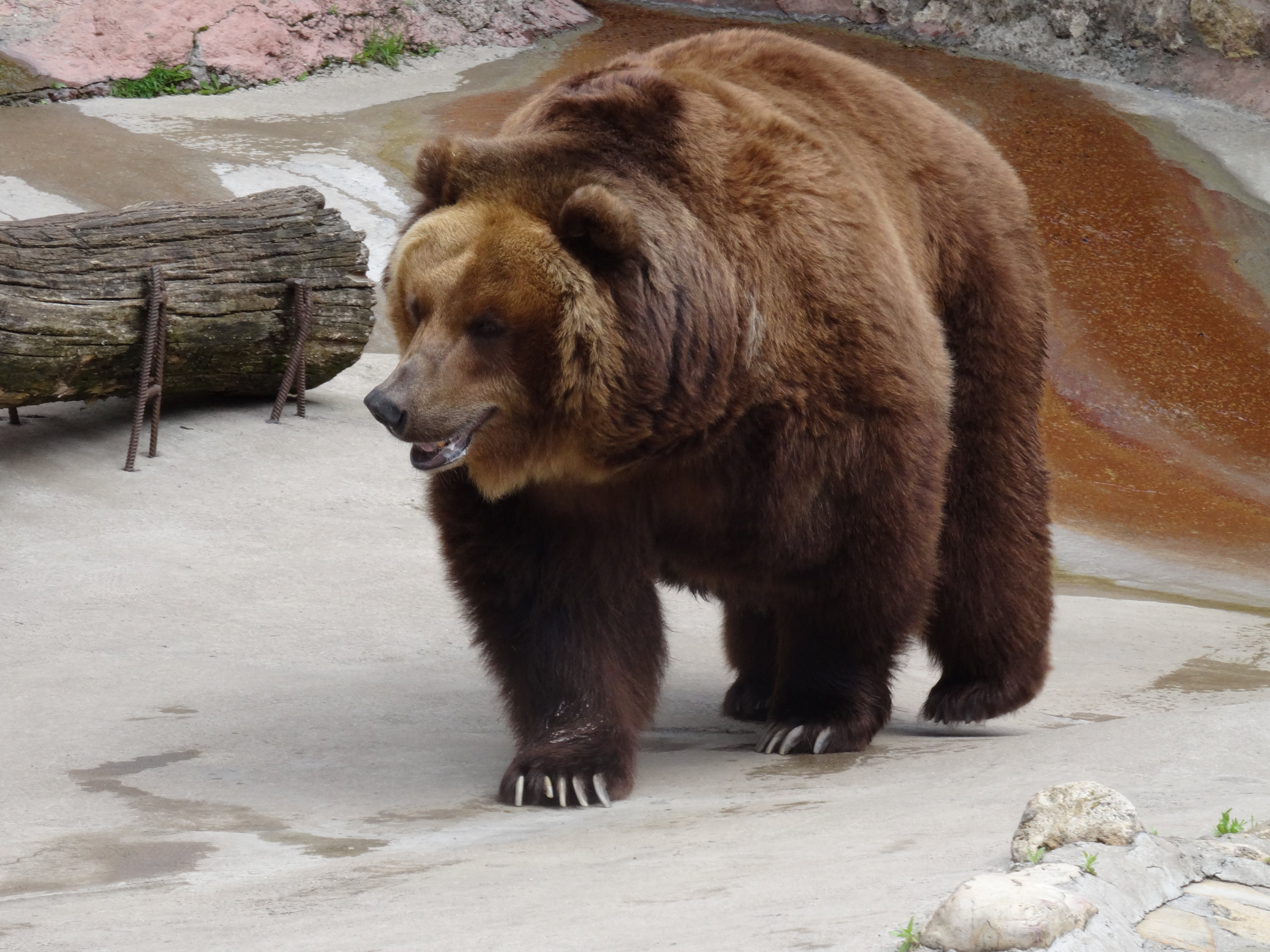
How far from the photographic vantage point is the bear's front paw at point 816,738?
447cm

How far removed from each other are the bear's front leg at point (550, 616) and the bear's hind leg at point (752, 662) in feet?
3.94

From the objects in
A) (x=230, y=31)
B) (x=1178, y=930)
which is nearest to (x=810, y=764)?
(x=1178, y=930)

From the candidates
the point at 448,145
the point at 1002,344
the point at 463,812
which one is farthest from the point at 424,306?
the point at 1002,344

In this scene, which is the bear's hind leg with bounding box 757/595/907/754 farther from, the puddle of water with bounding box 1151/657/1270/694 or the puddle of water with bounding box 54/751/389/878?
the puddle of water with bounding box 1151/657/1270/694

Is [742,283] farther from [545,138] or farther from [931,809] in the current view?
[931,809]

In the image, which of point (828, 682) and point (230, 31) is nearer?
point (828, 682)

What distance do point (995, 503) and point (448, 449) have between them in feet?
6.74

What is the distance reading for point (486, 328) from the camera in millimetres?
3607

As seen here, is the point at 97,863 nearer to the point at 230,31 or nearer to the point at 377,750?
the point at 377,750

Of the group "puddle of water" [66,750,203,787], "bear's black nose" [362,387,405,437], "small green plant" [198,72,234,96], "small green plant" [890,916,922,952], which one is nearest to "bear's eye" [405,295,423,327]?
"bear's black nose" [362,387,405,437]

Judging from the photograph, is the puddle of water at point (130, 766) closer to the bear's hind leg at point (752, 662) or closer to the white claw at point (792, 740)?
the white claw at point (792, 740)

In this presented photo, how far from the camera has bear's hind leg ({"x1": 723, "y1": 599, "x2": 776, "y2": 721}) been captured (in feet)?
17.3

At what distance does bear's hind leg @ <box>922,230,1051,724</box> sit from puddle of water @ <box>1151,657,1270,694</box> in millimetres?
1162

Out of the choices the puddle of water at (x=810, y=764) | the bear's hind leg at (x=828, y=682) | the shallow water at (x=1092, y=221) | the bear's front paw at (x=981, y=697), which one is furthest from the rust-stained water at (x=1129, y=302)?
the puddle of water at (x=810, y=764)
